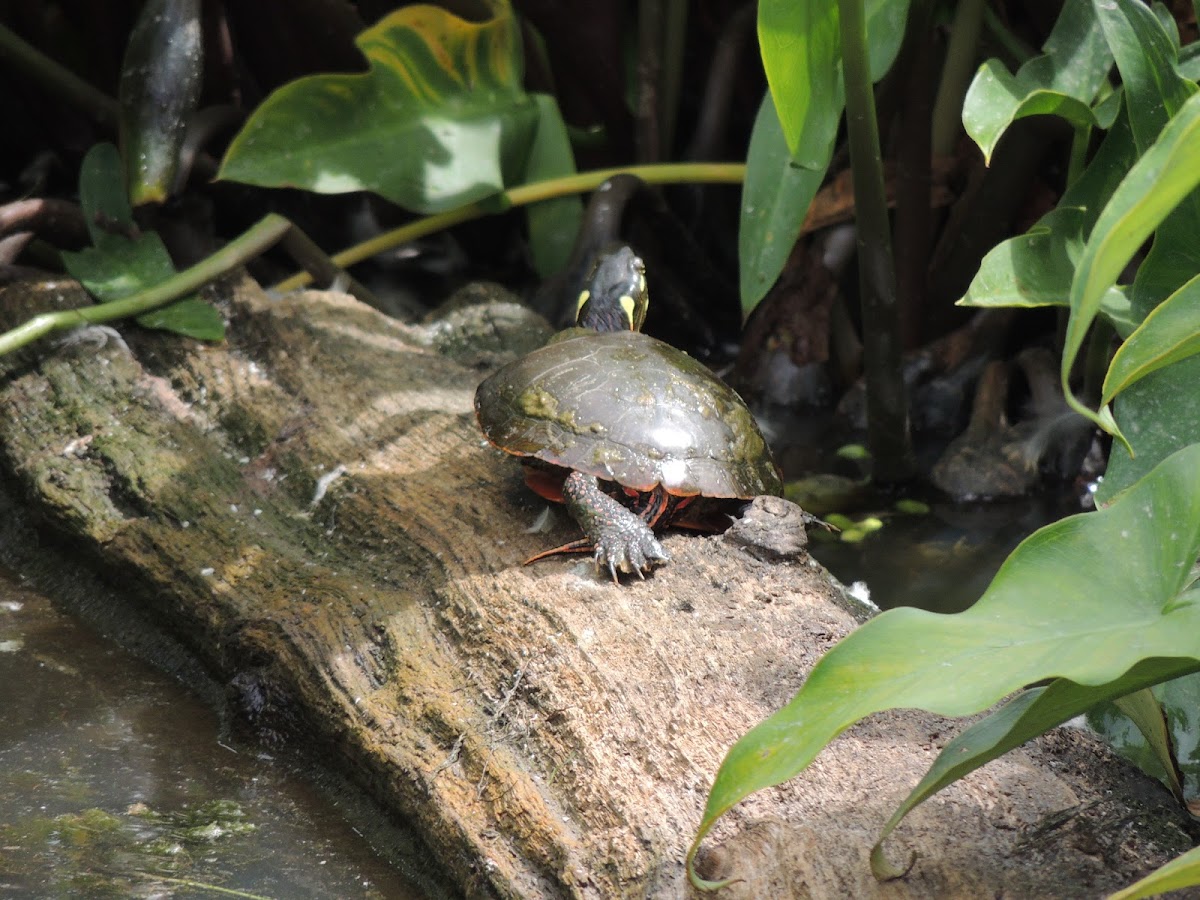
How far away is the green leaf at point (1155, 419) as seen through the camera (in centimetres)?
185

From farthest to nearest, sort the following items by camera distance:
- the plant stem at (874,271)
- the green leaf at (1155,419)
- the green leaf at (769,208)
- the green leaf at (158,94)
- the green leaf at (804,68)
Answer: the green leaf at (158,94), the green leaf at (769,208), the plant stem at (874,271), the green leaf at (804,68), the green leaf at (1155,419)

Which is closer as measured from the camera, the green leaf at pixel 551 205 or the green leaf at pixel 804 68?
the green leaf at pixel 804 68

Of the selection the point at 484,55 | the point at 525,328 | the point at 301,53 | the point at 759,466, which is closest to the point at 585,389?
the point at 759,466

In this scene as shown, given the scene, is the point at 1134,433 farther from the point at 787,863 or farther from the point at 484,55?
the point at 484,55

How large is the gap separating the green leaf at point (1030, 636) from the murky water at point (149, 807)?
2.56ft

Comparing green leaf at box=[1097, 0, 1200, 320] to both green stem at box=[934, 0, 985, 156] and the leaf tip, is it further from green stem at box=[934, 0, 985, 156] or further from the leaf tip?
green stem at box=[934, 0, 985, 156]

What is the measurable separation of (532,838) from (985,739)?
63cm

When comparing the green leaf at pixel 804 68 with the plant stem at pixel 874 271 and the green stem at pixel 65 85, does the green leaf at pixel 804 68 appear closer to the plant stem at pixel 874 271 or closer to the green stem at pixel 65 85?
the plant stem at pixel 874 271

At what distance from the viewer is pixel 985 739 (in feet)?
4.24

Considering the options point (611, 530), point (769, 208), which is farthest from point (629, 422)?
point (769, 208)

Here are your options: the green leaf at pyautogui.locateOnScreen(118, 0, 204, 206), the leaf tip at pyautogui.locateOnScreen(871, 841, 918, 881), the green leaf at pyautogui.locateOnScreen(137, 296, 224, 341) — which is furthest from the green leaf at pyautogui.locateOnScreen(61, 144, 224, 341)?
the leaf tip at pyautogui.locateOnScreen(871, 841, 918, 881)

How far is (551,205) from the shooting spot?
3.85 metres

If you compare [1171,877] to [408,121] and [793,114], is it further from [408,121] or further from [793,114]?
[408,121]

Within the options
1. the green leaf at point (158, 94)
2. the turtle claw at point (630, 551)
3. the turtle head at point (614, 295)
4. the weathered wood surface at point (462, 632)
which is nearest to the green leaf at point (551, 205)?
the turtle head at point (614, 295)
